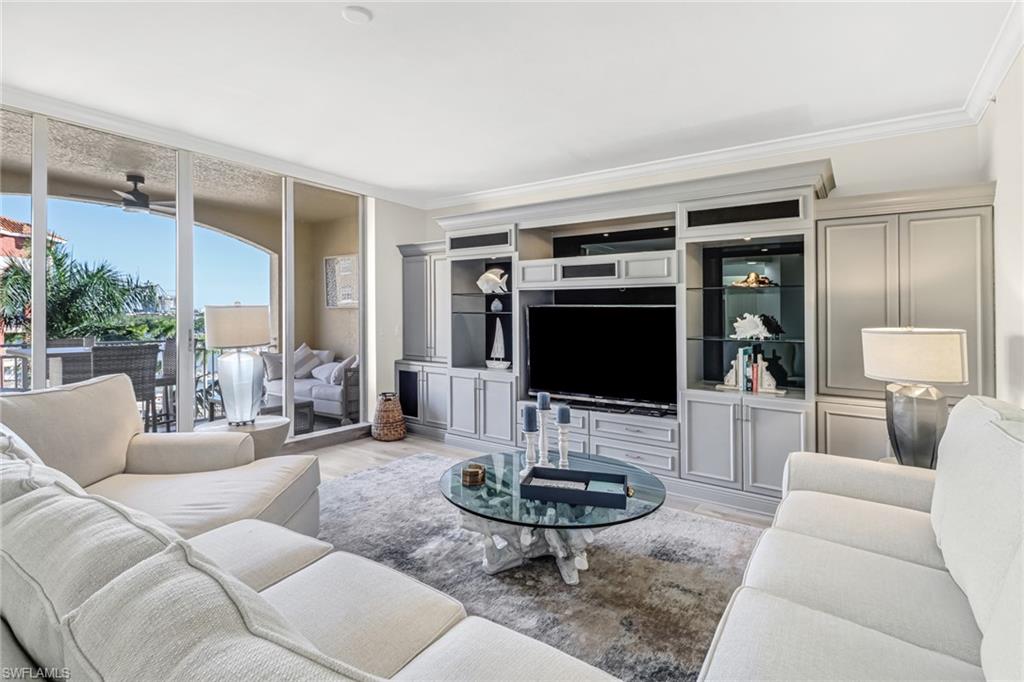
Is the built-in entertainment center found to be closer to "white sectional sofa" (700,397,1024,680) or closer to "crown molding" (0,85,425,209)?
"crown molding" (0,85,425,209)

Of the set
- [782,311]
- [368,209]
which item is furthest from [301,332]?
[782,311]

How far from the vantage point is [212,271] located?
418 cm

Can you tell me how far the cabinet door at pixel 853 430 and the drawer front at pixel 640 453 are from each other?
3.21ft

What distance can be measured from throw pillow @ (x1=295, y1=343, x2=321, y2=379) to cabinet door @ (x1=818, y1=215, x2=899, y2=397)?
4.36m

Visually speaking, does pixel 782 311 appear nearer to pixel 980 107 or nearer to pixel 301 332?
pixel 980 107

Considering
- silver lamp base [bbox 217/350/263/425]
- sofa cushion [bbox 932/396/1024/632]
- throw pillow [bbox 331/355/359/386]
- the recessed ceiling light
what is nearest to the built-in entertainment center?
throw pillow [bbox 331/355/359/386]

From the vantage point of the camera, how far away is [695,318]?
3.85 m

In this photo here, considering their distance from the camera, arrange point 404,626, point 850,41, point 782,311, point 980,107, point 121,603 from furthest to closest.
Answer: point 782,311 < point 980,107 < point 850,41 < point 404,626 < point 121,603

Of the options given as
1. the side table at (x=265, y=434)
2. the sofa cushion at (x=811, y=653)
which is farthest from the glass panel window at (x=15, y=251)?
the sofa cushion at (x=811, y=653)

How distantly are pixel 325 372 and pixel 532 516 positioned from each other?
365 centimetres

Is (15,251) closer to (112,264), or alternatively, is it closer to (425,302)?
(112,264)

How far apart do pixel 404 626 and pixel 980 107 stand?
4278 millimetres

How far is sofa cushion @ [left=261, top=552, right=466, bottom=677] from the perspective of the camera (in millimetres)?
1213

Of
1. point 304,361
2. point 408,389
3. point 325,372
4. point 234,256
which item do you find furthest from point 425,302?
point 234,256
